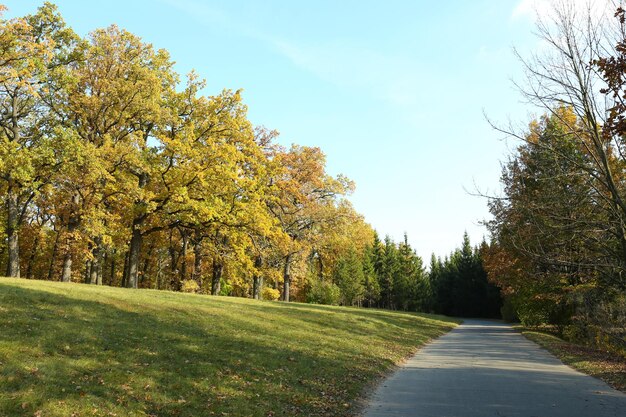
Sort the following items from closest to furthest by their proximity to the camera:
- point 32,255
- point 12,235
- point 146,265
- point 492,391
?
point 492,391
point 12,235
point 32,255
point 146,265

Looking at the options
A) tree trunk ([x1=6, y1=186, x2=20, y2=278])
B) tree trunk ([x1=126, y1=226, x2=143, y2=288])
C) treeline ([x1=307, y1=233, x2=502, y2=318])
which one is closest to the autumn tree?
tree trunk ([x1=6, y1=186, x2=20, y2=278])

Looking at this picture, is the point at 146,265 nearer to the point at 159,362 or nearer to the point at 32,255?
the point at 32,255

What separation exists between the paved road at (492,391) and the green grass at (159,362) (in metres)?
0.88

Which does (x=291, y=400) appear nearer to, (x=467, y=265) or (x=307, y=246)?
(x=307, y=246)

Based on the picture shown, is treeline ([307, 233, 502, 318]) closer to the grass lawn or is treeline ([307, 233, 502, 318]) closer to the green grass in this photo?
the grass lawn

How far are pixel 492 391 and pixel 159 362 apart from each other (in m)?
6.94

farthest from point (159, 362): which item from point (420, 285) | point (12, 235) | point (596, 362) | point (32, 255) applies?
point (420, 285)

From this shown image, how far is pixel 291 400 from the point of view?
8.38 metres

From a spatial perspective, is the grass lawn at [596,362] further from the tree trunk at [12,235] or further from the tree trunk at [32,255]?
the tree trunk at [32,255]

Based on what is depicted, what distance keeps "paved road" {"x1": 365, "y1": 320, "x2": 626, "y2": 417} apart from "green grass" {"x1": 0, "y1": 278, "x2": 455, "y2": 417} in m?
0.88

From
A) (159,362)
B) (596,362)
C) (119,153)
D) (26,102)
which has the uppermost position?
(26,102)

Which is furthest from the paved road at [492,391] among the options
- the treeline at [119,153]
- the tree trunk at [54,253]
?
the tree trunk at [54,253]

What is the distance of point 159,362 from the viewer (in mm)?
9203

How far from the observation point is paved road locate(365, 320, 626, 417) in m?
8.12
